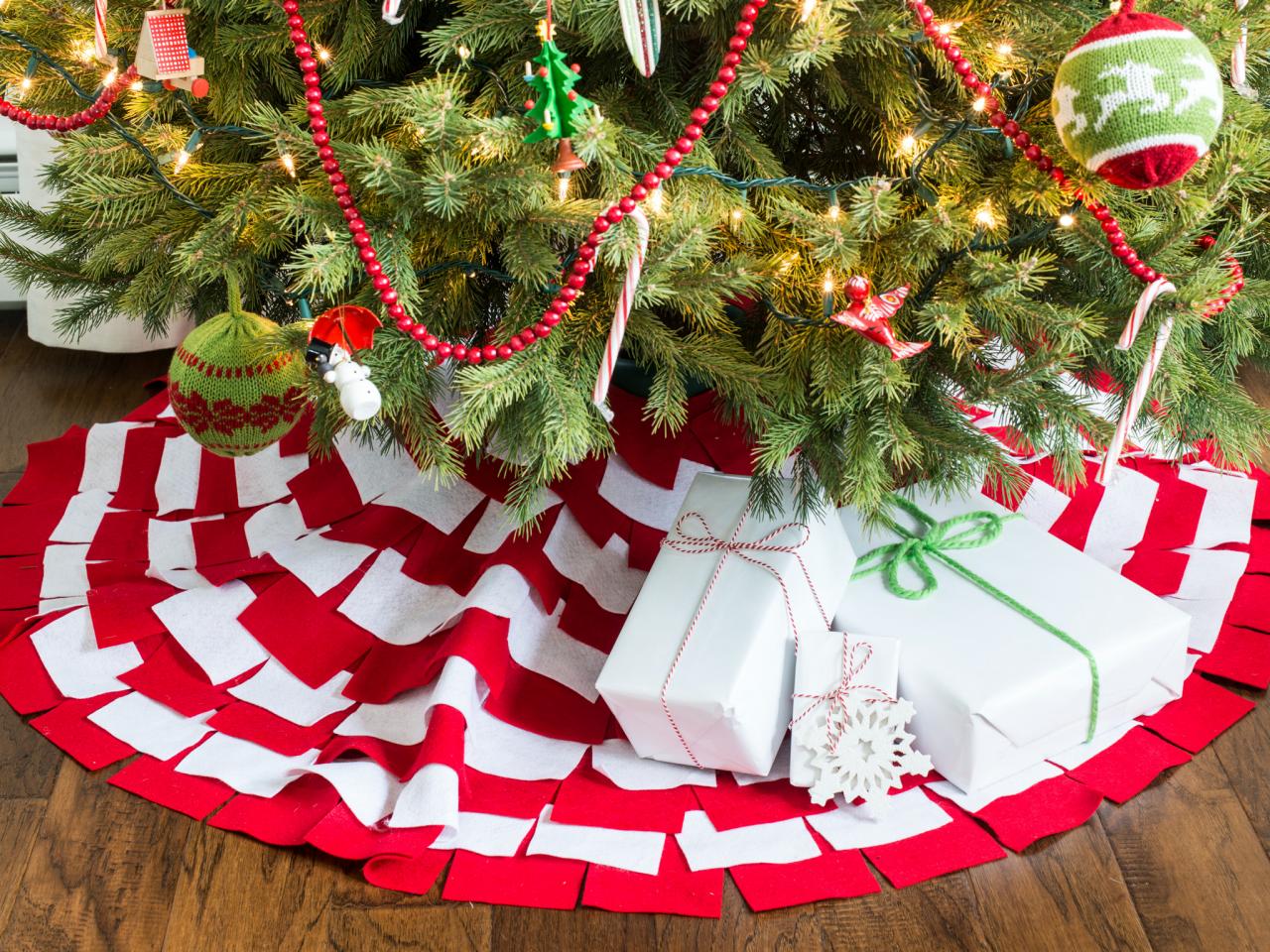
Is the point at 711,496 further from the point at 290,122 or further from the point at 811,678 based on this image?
the point at 290,122

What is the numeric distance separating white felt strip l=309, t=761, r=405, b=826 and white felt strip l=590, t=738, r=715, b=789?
0.18m

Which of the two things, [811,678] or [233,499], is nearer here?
[811,678]

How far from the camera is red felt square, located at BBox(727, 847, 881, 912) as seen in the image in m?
0.96

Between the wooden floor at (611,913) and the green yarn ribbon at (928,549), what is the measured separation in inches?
9.5

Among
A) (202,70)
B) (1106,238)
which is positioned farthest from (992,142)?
(202,70)

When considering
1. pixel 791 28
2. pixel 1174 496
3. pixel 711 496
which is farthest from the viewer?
pixel 1174 496

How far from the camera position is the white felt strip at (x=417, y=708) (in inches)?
43.0

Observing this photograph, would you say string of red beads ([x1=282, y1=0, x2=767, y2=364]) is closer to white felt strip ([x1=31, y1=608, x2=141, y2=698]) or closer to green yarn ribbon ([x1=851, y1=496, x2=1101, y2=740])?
green yarn ribbon ([x1=851, y1=496, x2=1101, y2=740])

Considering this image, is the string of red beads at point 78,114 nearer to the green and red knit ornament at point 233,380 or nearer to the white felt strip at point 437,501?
the green and red knit ornament at point 233,380

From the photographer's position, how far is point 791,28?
88 centimetres

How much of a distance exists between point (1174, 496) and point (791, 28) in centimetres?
79

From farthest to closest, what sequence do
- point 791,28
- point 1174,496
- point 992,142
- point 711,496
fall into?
1. point 1174,496
2. point 711,496
3. point 992,142
4. point 791,28

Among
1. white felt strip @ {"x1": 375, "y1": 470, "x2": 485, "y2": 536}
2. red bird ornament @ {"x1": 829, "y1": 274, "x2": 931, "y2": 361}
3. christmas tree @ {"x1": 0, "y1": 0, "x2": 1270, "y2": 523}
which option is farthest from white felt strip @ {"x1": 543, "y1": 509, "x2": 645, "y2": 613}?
red bird ornament @ {"x1": 829, "y1": 274, "x2": 931, "y2": 361}

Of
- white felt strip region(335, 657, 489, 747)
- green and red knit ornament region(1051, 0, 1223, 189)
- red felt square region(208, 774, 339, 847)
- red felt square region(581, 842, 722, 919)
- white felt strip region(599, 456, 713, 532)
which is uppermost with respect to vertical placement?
green and red knit ornament region(1051, 0, 1223, 189)
